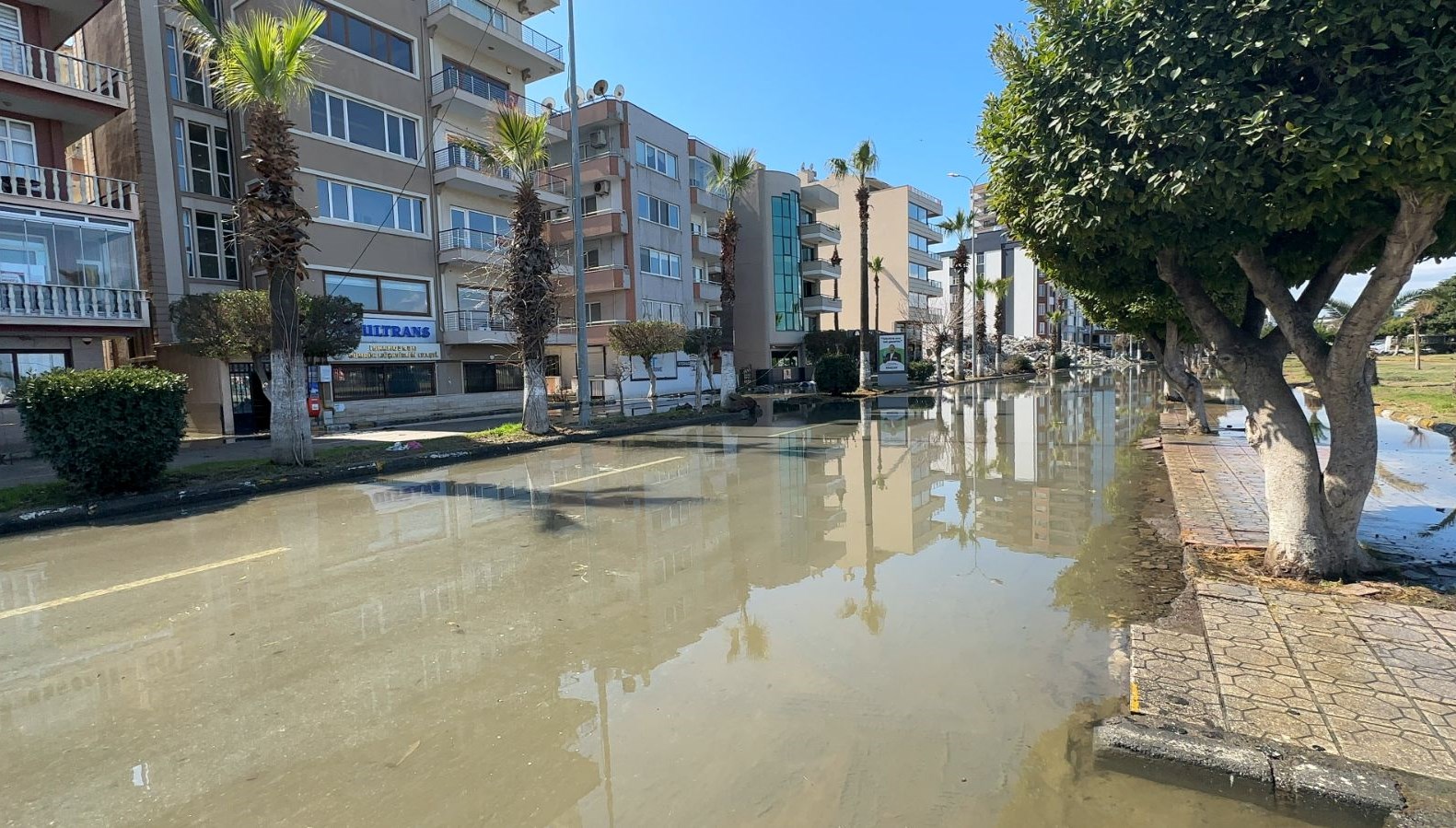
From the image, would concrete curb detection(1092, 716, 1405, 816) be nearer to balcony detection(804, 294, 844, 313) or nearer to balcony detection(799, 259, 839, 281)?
balcony detection(799, 259, 839, 281)

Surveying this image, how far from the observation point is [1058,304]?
91.8 m

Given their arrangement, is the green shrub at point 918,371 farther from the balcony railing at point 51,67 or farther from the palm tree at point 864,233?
the balcony railing at point 51,67

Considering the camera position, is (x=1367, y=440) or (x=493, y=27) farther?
(x=493, y=27)

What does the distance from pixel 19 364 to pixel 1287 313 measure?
1015 inches

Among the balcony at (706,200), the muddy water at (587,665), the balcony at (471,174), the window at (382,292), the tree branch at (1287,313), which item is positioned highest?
the balcony at (706,200)

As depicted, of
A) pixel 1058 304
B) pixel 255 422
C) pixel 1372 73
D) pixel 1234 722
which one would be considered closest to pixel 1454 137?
pixel 1372 73

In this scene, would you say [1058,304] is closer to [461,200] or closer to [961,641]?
[461,200]

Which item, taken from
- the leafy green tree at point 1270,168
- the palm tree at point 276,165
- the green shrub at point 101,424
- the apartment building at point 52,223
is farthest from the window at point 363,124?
the leafy green tree at point 1270,168

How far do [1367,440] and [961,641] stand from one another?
383cm

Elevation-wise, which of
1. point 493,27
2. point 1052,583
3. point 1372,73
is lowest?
point 1052,583

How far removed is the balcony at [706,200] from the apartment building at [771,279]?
10.9 ft

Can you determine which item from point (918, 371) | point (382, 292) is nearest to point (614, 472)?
point (382, 292)

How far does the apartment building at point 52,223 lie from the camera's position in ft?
54.5

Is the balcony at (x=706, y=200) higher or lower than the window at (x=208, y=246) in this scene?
higher
